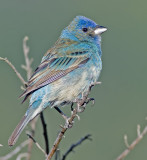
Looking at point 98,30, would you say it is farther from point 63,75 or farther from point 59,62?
point 63,75

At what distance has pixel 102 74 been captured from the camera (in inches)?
305

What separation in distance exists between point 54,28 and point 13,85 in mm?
3041

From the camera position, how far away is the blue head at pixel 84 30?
6.21m

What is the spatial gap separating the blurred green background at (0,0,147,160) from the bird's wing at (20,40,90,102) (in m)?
0.49

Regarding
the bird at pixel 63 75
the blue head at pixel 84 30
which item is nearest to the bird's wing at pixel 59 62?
the bird at pixel 63 75

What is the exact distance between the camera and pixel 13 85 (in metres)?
9.98

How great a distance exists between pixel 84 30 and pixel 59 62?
789 millimetres

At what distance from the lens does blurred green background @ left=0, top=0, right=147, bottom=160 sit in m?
7.16

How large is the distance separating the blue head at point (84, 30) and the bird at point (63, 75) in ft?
0.22

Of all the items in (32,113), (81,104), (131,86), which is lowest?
(131,86)

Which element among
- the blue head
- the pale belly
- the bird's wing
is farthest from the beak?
the pale belly

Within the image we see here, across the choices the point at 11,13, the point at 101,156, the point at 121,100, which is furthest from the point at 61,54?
the point at 11,13

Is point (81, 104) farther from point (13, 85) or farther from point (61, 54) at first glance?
point (13, 85)

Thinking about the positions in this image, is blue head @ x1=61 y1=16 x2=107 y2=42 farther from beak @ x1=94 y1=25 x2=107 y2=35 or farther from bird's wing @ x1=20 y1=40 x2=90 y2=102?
bird's wing @ x1=20 y1=40 x2=90 y2=102
